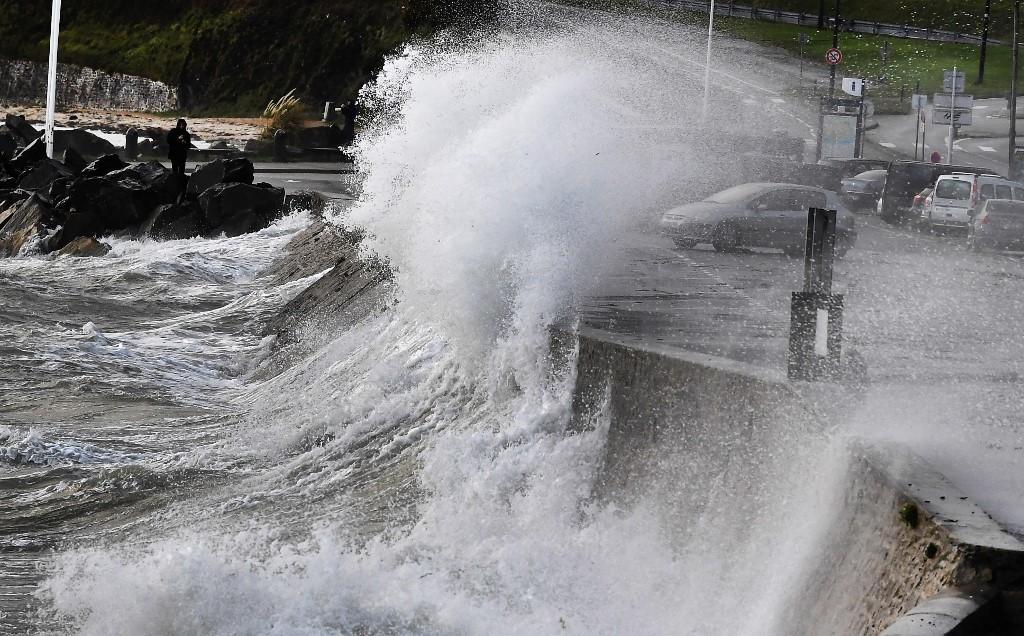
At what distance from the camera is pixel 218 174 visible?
77.2ft

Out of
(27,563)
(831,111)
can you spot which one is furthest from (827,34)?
(27,563)

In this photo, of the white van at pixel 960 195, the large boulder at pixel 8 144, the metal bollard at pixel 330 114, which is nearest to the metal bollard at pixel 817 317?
the white van at pixel 960 195

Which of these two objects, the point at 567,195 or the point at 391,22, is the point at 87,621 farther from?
the point at 391,22

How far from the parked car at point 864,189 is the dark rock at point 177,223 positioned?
13399 mm

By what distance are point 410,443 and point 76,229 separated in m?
14.4

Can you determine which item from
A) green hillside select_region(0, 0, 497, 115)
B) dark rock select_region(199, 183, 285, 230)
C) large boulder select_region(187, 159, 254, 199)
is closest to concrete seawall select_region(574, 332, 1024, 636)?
dark rock select_region(199, 183, 285, 230)

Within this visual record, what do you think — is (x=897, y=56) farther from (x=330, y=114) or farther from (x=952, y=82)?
(x=330, y=114)

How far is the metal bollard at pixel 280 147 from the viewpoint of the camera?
33.2 meters

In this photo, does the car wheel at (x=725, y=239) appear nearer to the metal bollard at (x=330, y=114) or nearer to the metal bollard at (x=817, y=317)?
the metal bollard at (x=817, y=317)

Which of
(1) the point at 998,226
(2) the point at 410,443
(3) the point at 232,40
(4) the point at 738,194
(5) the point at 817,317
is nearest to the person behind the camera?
(5) the point at 817,317

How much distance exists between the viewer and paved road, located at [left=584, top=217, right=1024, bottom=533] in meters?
5.88

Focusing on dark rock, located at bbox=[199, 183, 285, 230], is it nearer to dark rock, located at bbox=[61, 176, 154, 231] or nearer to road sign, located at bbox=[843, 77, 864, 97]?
dark rock, located at bbox=[61, 176, 154, 231]

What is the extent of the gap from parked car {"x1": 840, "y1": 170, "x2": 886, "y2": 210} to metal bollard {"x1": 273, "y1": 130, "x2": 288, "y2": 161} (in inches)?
555

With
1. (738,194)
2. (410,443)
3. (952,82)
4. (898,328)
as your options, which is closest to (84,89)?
(952,82)
